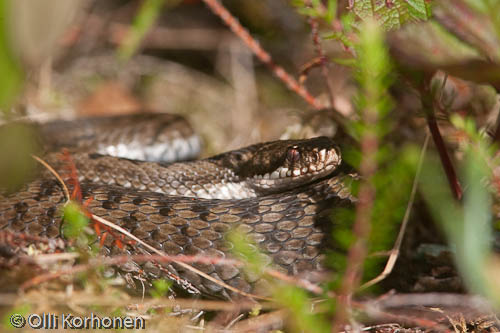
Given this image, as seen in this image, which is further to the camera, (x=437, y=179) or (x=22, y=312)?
(x=437, y=179)

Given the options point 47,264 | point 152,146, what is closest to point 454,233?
point 47,264

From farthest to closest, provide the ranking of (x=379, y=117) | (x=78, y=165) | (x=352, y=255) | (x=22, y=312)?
(x=78, y=165) → (x=22, y=312) → (x=352, y=255) → (x=379, y=117)

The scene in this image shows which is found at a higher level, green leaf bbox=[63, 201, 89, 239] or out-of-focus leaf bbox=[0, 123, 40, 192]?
out-of-focus leaf bbox=[0, 123, 40, 192]

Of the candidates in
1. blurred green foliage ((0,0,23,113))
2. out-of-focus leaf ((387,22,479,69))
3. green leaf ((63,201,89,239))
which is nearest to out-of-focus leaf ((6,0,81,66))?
blurred green foliage ((0,0,23,113))

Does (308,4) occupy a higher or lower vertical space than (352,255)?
higher

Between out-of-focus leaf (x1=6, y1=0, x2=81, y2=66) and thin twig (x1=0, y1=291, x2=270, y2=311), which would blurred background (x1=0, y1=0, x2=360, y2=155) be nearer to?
thin twig (x1=0, y1=291, x2=270, y2=311)

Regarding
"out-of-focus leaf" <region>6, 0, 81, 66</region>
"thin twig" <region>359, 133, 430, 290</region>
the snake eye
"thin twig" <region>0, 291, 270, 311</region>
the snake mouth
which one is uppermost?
"out-of-focus leaf" <region>6, 0, 81, 66</region>

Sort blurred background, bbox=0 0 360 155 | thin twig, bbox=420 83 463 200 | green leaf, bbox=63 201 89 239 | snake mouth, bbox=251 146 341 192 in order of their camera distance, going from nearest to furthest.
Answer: green leaf, bbox=63 201 89 239, thin twig, bbox=420 83 463 200, snake mouth, bbox=251 146 341 192, blurred background, bbox=0 0 360 155

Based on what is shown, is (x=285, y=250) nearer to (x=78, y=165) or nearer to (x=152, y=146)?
(x=78, y=165)
